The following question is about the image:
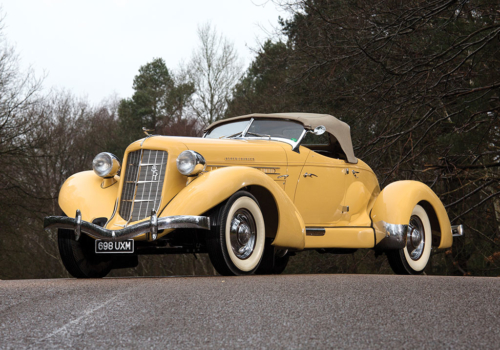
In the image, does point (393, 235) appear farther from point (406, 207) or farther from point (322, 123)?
point (322, 123)

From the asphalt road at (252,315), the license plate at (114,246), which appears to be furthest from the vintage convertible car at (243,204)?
the asphalt road at (252,315)

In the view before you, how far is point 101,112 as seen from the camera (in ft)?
119

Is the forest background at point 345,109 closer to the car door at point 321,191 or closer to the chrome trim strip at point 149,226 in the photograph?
the car door at point 321,191

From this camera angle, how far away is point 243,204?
6.29 metres

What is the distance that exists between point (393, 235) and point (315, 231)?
1.24 meters

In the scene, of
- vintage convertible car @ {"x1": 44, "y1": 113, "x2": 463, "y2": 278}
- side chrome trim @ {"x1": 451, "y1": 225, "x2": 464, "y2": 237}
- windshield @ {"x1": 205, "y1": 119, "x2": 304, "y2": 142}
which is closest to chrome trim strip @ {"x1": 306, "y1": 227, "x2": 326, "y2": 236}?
vintage convertible car @ {"x1": 44, "y1": 113, "x2": 463, "y2": 278}

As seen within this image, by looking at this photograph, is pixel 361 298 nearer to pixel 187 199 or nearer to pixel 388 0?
pixel 187 199

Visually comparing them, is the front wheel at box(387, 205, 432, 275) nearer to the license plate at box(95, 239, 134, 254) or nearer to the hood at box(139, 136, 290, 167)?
the hood at box(139, 136, 290, 167)

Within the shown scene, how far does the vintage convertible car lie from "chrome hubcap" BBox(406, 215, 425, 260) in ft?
0.05

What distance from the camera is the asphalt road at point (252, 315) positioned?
3.14 meters

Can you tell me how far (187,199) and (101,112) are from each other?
31681mm

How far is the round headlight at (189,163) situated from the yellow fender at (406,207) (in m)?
3.01

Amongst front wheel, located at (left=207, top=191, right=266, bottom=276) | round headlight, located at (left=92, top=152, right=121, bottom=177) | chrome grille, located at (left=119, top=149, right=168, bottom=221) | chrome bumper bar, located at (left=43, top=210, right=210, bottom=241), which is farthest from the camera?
round headlight, located at (left=92, top=152, right=121, bottom=177)

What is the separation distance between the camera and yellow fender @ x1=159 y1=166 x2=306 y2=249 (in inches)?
235
